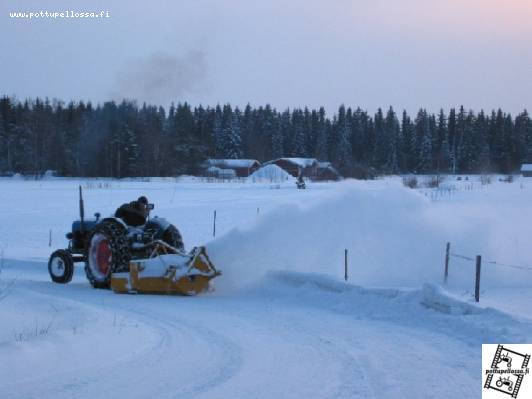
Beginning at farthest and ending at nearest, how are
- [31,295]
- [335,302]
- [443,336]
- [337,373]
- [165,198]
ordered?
[165,198], [31,295], [335,302], [443,336], [337,373]

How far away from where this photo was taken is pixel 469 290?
539 inches

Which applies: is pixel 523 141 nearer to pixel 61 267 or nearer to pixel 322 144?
pixel 322 144

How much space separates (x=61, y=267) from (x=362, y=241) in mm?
6736

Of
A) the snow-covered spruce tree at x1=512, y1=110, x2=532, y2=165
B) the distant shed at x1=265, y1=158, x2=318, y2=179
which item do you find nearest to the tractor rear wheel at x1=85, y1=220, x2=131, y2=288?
the distant shed at x1=265, y1=158, x2=318, y2=179

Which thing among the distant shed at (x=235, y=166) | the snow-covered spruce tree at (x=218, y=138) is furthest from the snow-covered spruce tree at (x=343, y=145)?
the snow-covered spruce tree at (x=218, y=138)

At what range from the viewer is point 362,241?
16.5 metres

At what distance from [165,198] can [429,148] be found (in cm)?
6291

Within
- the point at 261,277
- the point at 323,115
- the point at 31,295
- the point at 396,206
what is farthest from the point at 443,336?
the point at 323,115

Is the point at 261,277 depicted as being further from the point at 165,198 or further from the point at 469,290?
the point at 165,198

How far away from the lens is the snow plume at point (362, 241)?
14.5m

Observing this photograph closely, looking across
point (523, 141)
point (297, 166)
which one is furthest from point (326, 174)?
point (523, 141)

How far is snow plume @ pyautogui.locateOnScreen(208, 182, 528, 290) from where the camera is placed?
47.4ft

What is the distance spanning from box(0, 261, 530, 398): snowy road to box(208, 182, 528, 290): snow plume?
2.55m

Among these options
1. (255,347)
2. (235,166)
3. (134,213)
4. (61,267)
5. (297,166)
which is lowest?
(61,267)
